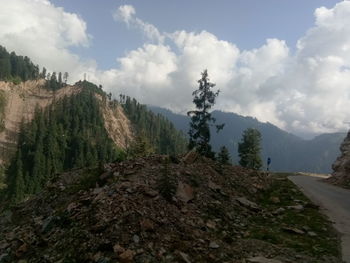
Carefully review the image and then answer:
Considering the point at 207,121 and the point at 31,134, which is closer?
the point at 207,121

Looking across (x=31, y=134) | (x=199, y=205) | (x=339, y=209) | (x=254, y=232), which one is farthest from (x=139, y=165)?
(x=31, y=134)

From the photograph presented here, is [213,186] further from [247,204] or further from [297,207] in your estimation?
[297,207]

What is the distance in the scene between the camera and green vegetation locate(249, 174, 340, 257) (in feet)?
44.1

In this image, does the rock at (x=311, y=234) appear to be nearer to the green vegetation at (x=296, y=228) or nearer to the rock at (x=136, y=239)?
the green vegetation at (x=296, y=228)

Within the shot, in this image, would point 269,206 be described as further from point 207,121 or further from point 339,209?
point 207,121

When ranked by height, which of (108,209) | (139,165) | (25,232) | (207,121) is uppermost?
(207,121)

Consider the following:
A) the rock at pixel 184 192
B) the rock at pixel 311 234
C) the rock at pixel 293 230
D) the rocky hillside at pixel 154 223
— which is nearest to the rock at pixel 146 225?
the rocky hillside at pixel 154 223

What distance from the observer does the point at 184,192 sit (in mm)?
16344

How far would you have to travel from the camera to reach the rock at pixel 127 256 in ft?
34.2

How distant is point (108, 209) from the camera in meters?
13.0

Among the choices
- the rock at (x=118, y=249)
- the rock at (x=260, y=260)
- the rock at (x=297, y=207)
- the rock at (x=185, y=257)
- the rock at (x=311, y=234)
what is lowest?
the rock at (x=260, y=260)

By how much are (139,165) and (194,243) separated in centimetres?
751

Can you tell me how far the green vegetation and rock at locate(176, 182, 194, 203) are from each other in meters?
3.08

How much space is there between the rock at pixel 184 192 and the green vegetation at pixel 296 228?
308cm
